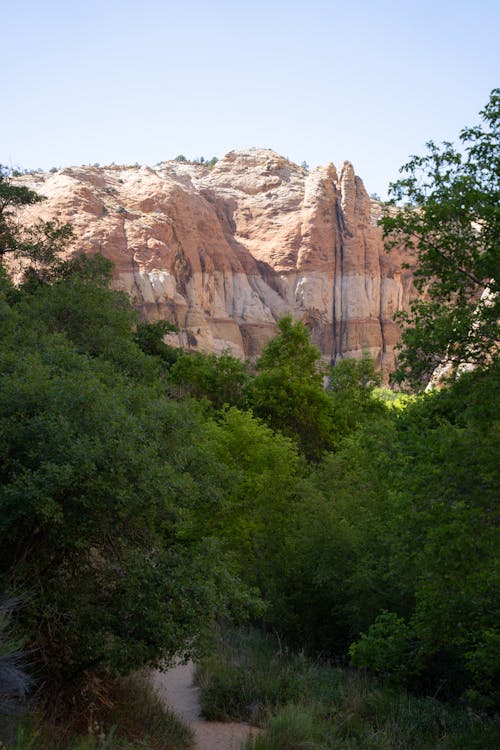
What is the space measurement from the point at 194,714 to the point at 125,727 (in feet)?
11.9

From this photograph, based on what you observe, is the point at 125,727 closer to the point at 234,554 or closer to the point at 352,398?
the point at 234,554

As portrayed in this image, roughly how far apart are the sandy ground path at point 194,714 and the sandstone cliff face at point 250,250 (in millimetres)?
58231

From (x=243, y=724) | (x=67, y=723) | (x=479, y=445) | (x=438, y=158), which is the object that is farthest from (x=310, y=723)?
(x=438, y=158)

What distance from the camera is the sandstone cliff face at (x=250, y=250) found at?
7600 cm

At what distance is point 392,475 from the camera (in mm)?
11336

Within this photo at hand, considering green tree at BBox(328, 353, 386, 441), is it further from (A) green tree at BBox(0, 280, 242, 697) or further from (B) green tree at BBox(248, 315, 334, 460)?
(A) green tree at BBox(0, 280, 242, 697)

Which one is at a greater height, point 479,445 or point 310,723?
point 479,445

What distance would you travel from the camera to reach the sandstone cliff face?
76.0 meters

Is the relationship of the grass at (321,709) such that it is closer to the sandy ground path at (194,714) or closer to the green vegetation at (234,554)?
the green vegetation at (234,554)

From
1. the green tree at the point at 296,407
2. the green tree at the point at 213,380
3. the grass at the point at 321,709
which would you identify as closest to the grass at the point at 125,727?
the grass at the point at 321,709

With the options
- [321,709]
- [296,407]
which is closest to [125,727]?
[321,709]

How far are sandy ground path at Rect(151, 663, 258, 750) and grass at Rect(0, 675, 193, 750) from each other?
0.52 metres

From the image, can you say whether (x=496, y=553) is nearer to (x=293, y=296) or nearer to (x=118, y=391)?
(x=118, y=391)

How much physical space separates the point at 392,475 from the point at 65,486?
465cm
